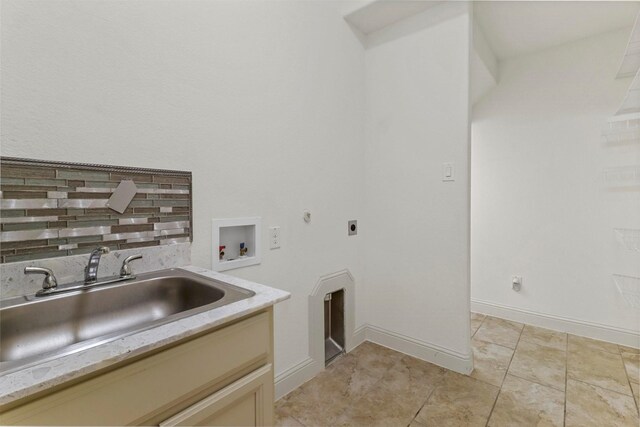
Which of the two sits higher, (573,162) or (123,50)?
(123,50)

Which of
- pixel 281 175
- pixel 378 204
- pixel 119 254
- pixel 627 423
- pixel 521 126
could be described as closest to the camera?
pixel 119 254

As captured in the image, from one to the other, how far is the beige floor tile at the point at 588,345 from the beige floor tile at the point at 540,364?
0.18 m

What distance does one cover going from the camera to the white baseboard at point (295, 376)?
1.68m

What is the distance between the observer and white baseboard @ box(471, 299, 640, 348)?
88.9 inches

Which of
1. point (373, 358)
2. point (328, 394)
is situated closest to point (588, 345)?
point (373, 358)

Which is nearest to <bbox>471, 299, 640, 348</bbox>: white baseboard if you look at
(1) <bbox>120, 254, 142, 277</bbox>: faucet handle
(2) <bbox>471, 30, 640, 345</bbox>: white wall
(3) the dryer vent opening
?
(2) <bbox>471, 30, 640, 345</bbox>: white wall

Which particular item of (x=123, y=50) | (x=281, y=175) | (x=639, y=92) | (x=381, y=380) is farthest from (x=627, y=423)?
(x=123, y=50)

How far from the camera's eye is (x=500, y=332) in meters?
2.52

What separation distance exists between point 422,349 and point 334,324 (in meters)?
0.66

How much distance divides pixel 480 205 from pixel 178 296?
2.87 m

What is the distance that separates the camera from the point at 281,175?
5.63 feet

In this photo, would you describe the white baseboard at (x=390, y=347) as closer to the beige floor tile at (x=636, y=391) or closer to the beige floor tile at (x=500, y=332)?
the beige floor tile at (x=500, y=332)

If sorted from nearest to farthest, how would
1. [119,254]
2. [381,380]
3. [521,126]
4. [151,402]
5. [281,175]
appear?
[151,402] → [119,254] → [281,175] → [381,380] → [521,126]

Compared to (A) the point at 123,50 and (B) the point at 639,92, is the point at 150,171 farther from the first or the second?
(B) the point at 639,92
